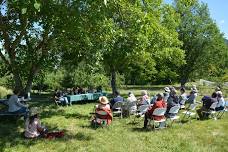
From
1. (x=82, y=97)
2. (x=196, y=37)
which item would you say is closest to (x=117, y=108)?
(x=82, y=97)

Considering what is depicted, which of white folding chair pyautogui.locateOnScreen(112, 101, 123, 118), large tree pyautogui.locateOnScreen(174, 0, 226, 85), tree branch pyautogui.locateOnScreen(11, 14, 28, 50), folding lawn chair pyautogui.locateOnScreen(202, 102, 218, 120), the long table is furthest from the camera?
large tree pyautogui.locateOnScreen(174, 0, 226, 85)

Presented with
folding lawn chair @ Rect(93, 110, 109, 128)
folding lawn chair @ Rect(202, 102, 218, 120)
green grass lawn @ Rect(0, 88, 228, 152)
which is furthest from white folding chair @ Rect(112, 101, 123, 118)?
folding lawn chair @ Rect(202, 102, 218, 120)

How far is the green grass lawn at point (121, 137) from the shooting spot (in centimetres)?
1205

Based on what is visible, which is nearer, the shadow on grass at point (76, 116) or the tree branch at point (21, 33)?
the tree branch at point (21, 33)

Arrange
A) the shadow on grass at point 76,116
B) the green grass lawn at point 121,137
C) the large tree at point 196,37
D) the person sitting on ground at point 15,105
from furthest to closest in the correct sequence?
the large tree at point 196,37 → the shadow on grass at point 76,116 → the person sitting on ground at point 15,105 → the green grass lawn at point 121,137

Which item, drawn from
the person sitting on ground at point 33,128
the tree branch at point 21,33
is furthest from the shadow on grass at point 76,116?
the person sitting on ground at point 33,128

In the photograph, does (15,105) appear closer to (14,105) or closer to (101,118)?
(14,105)

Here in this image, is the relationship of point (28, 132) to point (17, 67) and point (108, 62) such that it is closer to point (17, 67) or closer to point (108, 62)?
point (17, 67)

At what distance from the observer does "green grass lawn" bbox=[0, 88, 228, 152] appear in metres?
12.1

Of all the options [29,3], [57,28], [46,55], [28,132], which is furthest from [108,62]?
[29,3]

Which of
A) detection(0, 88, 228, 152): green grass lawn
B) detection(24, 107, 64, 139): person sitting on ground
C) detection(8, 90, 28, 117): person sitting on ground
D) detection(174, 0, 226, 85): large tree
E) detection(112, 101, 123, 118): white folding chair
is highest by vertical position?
detection(174, 0, 226, 85): large tree

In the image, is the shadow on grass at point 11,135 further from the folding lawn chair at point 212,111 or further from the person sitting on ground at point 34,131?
the folding lawn chair at point 212,111

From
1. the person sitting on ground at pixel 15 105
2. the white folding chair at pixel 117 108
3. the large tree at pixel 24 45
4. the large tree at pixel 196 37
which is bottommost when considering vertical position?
the white folding chair at pixel 117 108

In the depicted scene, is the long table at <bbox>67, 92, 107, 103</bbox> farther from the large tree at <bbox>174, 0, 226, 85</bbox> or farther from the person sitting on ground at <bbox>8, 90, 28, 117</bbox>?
the large tree at <bbox>174, 0, 226, 85</bbox>
